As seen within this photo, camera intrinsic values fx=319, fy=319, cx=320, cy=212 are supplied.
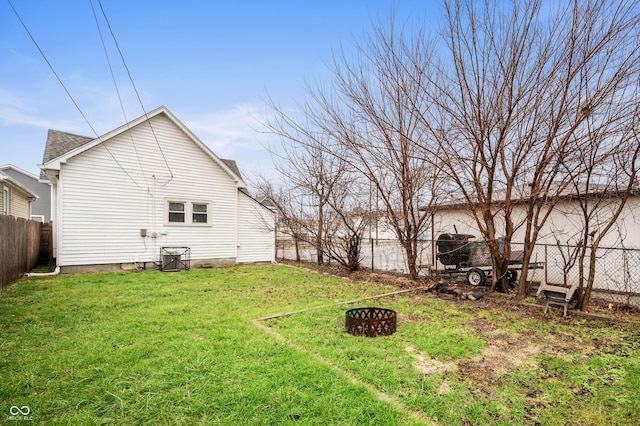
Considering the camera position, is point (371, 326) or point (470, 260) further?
point (470, 260)

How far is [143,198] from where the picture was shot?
35.3 ft

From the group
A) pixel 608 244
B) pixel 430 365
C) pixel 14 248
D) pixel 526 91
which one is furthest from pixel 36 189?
pixel 608 244

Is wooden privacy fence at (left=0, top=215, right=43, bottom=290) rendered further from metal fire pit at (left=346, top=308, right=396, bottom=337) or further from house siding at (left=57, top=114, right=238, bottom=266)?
metal fire pit at (left=346, top=308, right=396, bottom=337)

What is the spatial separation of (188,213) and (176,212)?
399 mm

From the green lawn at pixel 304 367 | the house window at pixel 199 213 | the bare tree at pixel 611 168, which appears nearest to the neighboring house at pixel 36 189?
the house window at pixel 199 213

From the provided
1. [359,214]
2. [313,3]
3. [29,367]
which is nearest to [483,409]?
[29,367]

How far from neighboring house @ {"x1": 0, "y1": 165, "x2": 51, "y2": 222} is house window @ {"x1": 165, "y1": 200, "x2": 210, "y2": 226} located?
16.3 m

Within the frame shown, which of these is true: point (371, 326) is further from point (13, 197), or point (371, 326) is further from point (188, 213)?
point (13, 197)

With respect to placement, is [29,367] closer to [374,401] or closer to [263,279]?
[374,401]

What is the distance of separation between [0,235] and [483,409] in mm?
8632

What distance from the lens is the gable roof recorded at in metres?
9.39

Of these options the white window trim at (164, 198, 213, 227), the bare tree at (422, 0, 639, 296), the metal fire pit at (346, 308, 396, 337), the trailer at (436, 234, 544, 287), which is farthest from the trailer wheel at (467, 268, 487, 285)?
the white window trim at (164, 198, 213, 227)

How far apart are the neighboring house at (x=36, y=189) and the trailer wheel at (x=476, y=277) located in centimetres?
2567

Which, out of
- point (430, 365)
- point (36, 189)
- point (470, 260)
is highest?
point (36, 189)
